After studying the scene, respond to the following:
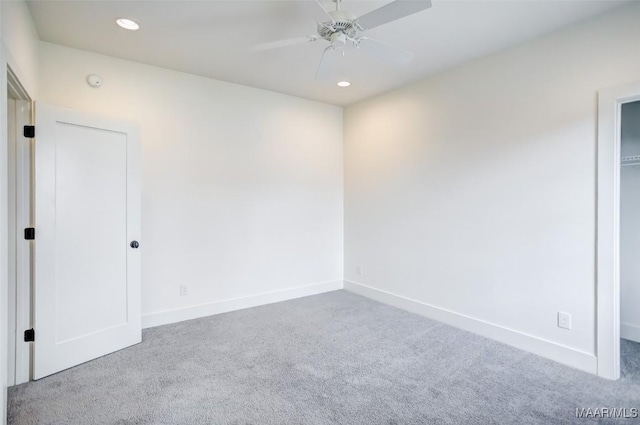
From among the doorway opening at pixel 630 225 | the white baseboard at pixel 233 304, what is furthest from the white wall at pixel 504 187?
the doorway opening at pixel 630 225

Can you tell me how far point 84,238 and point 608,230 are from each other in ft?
13.0

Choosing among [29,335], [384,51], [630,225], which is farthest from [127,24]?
[630,225]

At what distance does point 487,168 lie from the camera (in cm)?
313

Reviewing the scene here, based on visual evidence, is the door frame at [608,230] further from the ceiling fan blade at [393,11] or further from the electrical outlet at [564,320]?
the ceiling fan blade at [393,11]

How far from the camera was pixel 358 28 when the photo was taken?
6.62 feet

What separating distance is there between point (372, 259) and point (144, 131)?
3041 millimetres

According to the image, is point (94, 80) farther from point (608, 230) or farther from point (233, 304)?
point (608, 230)

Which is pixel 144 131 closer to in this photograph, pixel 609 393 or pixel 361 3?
pixel 361 3

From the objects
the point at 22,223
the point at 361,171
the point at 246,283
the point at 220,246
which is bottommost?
the point at 246,283

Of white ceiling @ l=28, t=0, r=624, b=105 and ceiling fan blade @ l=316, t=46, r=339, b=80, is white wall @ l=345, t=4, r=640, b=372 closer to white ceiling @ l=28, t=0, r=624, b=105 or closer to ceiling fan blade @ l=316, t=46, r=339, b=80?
white ceiling @ l=28, t=0, r=624, b=105

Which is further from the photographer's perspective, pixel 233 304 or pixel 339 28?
pixel 233 304

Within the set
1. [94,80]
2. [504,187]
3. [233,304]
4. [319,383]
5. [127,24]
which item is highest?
[127,24]

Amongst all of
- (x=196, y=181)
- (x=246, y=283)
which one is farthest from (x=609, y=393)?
(x=196, y=181)

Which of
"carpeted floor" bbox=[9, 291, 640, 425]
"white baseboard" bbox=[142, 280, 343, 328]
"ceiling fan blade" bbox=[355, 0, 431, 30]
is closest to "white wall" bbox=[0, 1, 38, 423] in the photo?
"carpeted floor" bbox=[9, 291, 640, 425]
